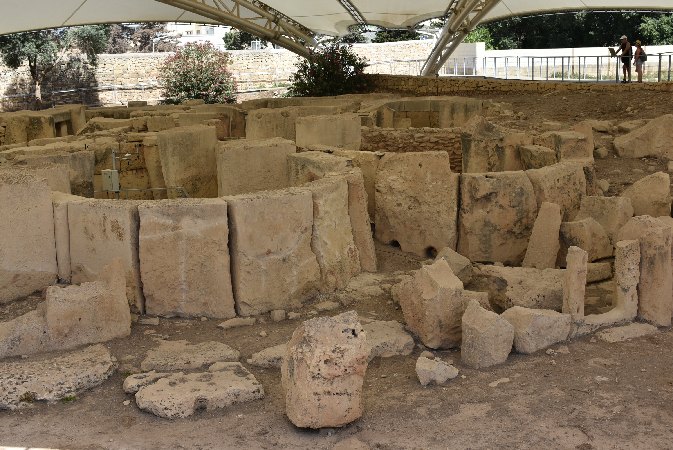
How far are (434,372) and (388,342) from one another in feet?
2.17

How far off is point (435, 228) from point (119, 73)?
2510 centimetres

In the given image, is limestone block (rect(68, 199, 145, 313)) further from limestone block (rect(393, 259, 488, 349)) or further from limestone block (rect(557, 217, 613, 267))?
limestone block (rect(557, 217, 613, 267))

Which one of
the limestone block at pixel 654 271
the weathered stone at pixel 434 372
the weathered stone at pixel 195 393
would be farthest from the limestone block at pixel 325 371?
the limestone block at pixel 654 271

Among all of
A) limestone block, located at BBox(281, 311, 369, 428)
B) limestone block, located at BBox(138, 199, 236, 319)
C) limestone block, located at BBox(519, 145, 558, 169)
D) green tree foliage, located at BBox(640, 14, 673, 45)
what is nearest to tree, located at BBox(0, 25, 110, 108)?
green tree foliage, located at BBox(640, 14, 673, 45)

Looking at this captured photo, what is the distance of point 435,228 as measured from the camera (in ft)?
27.1

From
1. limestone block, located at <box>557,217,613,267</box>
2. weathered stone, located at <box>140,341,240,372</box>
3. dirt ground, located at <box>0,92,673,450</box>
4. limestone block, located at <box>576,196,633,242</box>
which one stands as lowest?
dirt ground, located at <box>0,92,673,450</box>

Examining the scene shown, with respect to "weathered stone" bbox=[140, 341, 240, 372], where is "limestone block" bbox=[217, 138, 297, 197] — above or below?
above

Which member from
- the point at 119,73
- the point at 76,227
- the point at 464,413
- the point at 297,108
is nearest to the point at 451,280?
the point at 464,413

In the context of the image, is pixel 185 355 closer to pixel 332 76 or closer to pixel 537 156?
pixel 537 156

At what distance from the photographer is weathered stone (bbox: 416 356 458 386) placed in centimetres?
560

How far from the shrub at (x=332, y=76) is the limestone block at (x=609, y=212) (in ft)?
39.1

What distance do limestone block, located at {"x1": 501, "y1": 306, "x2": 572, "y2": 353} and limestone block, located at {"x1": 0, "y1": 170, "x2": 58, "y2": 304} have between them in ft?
12.2

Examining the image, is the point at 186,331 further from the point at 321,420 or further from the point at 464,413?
the point at 464,413

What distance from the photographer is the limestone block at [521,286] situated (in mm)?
6664
